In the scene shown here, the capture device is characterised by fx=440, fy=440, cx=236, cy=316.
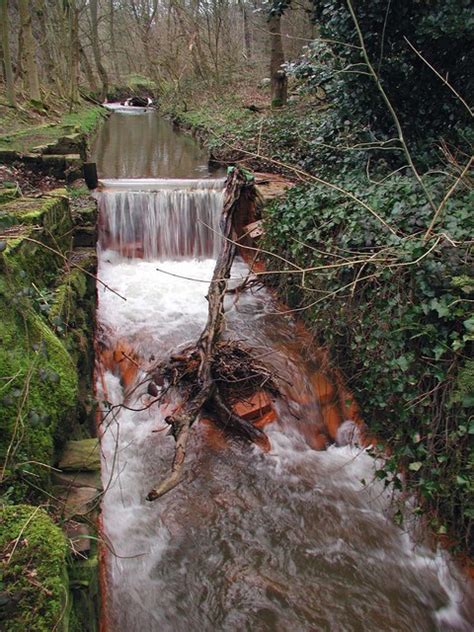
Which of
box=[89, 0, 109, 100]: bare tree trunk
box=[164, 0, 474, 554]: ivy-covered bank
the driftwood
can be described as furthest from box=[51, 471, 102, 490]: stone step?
box=[89, 0, 109, 100]: bare tree trunk

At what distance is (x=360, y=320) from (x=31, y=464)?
3.07 metres

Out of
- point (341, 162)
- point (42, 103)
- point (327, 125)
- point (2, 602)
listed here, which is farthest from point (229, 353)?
point (42, 103)

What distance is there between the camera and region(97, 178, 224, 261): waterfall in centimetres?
862

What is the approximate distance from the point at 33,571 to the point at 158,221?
765cm

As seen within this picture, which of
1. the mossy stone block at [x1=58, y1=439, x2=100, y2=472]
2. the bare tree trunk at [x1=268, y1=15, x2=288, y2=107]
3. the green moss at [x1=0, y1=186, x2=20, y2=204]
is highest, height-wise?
the bare tree trunk at [x1=268, y1=15, x2=288, y2=107]

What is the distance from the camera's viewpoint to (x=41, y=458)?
8.55 ft

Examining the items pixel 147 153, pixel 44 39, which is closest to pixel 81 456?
pixel 147 153

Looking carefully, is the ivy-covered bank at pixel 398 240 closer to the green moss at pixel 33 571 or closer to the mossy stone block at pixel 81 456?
the mossy stone block at pixel 81 456

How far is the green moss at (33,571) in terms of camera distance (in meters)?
1.71

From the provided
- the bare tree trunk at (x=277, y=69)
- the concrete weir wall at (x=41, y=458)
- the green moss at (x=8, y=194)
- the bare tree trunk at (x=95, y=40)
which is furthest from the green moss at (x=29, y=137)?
the bare tree trunk at (x=95, y=40)

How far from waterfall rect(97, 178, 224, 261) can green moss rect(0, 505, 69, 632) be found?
7.00m

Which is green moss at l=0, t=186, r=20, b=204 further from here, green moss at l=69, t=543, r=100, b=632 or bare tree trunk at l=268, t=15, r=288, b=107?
bare tree trunk at l=268, t=15, r=288, b=107

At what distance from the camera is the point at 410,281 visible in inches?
150

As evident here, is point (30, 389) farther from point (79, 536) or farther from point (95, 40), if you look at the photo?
point (95, 40)
